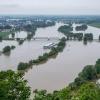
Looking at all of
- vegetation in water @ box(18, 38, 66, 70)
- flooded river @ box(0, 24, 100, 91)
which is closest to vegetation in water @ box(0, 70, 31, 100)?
flooded river @ box(0, 24, 100, 91)

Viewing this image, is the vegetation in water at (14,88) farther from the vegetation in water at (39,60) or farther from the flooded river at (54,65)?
the vegetation in water at (39,60)

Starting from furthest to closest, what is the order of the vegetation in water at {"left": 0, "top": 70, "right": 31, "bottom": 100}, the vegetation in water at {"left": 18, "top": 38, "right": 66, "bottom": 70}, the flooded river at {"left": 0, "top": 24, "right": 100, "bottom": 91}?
the vegetation in water at {"left": 18, "top": 38, "right": 66, "bottom": 70} < the flooded river at {"left": 0, "top": 24, "right": 100, "bottom": 91} < the vegetation in water at {"left": 0, "top": 70, "right": 31, "bottom": 100}

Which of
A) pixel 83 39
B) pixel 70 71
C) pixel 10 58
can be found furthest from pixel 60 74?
pixel 83 39

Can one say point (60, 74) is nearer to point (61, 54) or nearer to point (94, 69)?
point (94, 69)

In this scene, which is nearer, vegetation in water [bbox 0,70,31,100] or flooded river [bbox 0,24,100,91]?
vegetation in water [bbox 0,70,31,100]

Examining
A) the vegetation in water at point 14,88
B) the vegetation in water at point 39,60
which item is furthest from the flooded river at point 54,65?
→ the vegetation in water at point 14,88

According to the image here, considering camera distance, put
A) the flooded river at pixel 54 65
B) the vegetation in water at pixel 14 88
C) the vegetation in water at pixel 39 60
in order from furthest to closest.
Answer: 1. the vegetation in water at pixel 39 60
2. the flooded river at pixel 54 65
3. the vegetation in water at pixel 14 88

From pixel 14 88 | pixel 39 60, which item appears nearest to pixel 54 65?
pixel 39 60

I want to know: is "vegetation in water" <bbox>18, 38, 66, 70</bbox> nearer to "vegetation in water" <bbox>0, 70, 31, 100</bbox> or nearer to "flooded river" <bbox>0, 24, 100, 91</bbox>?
"flooded river" <bbox>0, 24, 100, 91</bbox>

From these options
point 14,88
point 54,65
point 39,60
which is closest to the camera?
point 14,88

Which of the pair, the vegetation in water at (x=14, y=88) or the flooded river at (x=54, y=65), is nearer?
the vegetation in water at (x=14, y=88)

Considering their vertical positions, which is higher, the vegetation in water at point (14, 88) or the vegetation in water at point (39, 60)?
the vegetation in water at point (14, 88)

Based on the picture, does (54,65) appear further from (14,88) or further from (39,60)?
(14,88)
